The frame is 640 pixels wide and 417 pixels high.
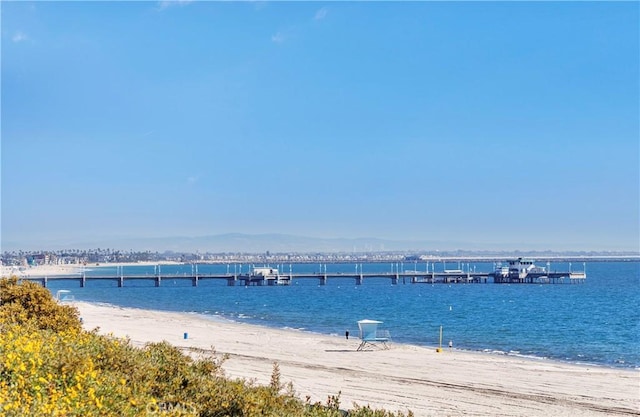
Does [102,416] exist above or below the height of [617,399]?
above

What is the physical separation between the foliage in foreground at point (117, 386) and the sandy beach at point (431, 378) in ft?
20.6

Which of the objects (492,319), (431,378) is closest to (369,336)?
(431,378)

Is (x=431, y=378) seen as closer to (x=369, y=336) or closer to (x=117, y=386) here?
(x=369, y=336)

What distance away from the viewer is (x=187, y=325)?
44.2 metres

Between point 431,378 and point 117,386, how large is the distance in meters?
17.6

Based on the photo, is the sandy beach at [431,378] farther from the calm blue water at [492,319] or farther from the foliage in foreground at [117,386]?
the calm blue water at [492,319]

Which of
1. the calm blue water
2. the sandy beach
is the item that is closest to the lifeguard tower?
the sandy beach

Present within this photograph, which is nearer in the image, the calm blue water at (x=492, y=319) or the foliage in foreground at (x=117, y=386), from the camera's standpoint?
the foliage in foreground at (x=117, y=386)

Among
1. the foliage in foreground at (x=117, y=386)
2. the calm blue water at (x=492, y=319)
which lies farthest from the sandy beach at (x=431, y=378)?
the calm blue water at (x=492, y=319)

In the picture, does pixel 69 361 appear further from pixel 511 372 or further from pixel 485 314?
pixel 485 314

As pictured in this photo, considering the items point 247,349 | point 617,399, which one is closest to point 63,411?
point 617,399

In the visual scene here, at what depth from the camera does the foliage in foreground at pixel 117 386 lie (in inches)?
219

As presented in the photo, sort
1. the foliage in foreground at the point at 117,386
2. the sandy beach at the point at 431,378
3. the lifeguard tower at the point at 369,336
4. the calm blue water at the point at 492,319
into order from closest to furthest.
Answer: the foliage in foreground at the point at 117,386 < the sandy beach at the point at 431,378 < the lifeguard tower at the point at 369,336 < the calm blue water at the point at 492,319

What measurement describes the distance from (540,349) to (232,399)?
104 feet
